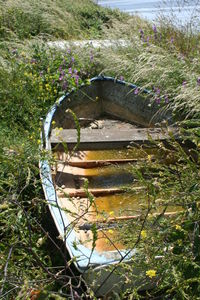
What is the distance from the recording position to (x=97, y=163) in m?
3.19

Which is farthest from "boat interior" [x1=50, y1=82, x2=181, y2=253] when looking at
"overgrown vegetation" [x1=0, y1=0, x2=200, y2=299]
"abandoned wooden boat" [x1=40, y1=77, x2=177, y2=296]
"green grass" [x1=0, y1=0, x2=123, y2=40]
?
"green grass" [x1=0, y1=0, x2=123, y2=40]

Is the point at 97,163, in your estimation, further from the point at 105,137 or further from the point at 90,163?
the point at 105,137

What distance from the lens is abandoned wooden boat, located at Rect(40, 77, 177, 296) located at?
1.76 metres

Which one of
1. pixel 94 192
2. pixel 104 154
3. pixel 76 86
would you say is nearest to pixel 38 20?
pixel 76 86

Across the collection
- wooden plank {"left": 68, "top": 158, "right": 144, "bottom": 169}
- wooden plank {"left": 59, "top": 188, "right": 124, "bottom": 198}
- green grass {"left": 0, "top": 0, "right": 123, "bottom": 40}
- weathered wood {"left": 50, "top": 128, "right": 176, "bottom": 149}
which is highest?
green grass {"left": 0, "top": 0, "right": 123, "bottom": 40}

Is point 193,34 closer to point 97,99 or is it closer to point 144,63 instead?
point 144,63

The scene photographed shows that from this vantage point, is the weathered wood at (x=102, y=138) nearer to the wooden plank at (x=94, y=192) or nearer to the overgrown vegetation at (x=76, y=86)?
the overgrown vegetation at (x=76, y=86)

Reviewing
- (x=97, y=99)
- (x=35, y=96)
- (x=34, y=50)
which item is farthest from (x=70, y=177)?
(x=34, y=50)

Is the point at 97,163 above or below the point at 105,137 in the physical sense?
below

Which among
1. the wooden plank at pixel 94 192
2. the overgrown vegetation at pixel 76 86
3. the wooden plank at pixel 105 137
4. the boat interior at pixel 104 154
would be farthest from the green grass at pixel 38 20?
the wooden plank at pixel 94 192

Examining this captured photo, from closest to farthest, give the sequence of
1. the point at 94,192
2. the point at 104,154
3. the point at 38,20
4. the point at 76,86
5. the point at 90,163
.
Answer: the point at 94,192
the point at 90,163
the point at 104,154
the point at 76,86
the point at 38,20

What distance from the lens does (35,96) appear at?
12.8 feet

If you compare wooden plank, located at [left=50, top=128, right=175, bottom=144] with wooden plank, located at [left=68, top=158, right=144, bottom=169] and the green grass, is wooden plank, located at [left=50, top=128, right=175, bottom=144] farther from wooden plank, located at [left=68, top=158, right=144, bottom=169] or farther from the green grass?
the green grass

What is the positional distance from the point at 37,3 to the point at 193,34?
4196 millimetres
